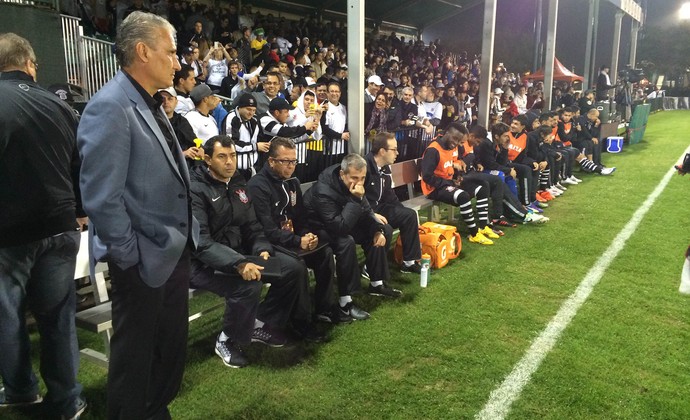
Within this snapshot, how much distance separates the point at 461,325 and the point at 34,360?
10.3 ft

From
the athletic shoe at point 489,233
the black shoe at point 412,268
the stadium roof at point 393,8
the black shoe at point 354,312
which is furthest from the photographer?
the stadium roof at point 393,8

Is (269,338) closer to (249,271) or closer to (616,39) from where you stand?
(249,271)

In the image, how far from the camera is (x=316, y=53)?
1320 centimetres

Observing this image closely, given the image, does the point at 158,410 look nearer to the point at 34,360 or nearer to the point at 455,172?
the point at 34,360

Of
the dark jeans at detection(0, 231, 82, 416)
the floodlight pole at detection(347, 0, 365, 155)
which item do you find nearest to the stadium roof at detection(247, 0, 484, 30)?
the floodlight pole at detection(347, 0, 365, 155)

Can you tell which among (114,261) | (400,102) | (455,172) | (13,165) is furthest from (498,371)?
(400,102)

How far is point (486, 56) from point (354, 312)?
258 inches

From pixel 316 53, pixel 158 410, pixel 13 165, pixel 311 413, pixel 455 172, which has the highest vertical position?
pixel 316 53

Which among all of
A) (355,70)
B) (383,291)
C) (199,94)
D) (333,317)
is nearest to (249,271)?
(333,317)

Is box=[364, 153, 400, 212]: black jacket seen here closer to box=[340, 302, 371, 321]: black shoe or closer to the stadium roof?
box=[340, 302, 371, 321]: black shoe

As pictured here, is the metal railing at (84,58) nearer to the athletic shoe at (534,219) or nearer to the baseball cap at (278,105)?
the baseball cap at (278,105)

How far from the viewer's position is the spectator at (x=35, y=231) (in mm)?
2580

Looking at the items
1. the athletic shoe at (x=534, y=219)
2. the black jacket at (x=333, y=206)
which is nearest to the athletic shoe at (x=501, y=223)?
the athletic shoe at (x=534, y=219)

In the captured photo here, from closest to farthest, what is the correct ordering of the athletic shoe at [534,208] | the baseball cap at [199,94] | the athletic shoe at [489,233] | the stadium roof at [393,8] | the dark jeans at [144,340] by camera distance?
the dark jeans at [144,340], the baseball cap at [199,94], the athletic shoe at [489,233], the athletic shoe at [534,208], the stadium roof at [393,8]
